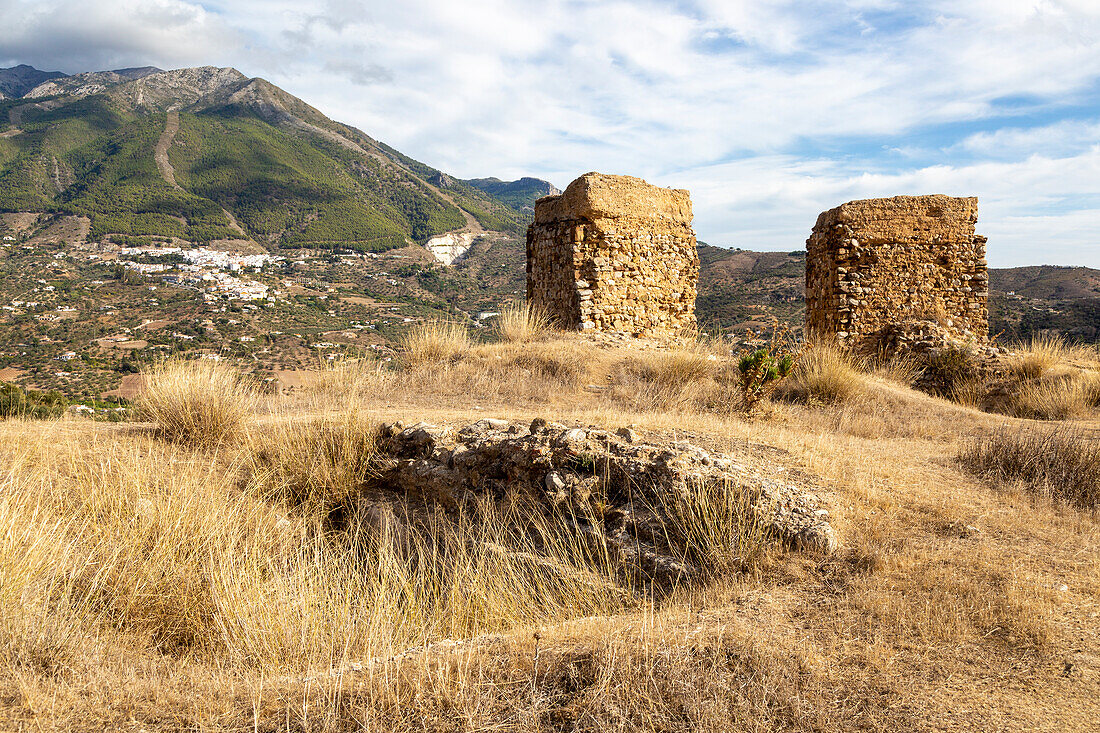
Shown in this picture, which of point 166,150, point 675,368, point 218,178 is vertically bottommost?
point 675,368

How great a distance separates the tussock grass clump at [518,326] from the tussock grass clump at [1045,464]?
670 cm

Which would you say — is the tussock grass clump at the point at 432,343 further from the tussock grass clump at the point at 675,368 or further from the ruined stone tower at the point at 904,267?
the ruined stone tower at the point at 904,267

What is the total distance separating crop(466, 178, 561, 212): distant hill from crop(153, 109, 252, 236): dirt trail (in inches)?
1959

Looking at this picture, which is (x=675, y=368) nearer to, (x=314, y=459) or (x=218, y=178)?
(x=314, y=459)

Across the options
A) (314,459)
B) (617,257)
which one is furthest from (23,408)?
(617,257)

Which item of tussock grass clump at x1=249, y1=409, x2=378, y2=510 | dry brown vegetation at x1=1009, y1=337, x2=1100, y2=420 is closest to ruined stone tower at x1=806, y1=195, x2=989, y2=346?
dry brown vegetation at x1=1009, y1=337, x2=1100, y2=420

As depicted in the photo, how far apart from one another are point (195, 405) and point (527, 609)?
440 centimetres

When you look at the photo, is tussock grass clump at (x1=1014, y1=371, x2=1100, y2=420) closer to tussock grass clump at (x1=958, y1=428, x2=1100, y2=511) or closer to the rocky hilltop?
tussock grass clump at (x1=958, y1=428, x2=1100, y2=511)

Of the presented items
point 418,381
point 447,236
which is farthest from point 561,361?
point 447,236

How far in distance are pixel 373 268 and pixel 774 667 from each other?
177ft

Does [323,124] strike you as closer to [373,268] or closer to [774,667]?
[373,268]

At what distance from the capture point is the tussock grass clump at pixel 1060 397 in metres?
7.73

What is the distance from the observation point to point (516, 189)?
418 ft

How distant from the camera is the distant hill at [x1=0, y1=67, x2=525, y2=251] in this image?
202ft
